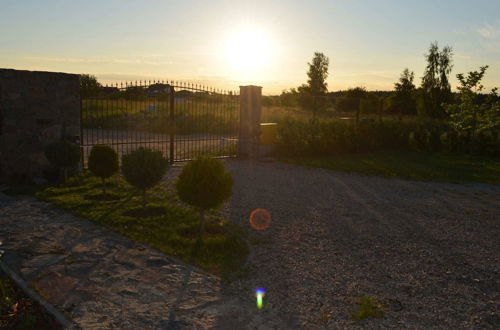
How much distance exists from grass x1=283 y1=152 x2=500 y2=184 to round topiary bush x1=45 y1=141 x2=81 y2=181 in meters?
8.10

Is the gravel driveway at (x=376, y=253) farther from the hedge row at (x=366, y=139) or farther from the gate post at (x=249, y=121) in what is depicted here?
the hedge row at (x=366, y=139)

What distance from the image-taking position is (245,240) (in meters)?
7.02

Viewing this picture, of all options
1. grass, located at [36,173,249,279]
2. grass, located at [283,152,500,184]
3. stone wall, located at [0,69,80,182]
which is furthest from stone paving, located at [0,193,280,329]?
grass, located at [283,152,500,184]

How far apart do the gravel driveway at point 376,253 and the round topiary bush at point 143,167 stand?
1.64 metres

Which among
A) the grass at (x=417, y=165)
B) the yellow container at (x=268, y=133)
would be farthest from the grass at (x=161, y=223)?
the grass at (x=417, y=165)

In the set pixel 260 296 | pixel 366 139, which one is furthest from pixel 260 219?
pixel 366 139

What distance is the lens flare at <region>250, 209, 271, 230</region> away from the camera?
308 inches

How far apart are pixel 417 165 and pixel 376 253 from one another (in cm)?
1058

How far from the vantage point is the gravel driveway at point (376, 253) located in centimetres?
473

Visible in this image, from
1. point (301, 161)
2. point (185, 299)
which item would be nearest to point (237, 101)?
point (301, 161)

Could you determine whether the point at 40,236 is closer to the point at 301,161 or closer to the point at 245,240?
the point at 245,240

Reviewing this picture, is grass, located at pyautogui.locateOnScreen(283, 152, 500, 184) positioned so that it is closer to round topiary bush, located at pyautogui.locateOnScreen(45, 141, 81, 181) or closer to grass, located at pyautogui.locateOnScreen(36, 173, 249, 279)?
grass, located at pyautogui.locateOnScreen(36, 173, 249, 279)

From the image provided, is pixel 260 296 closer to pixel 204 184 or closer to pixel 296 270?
pixel 296 270

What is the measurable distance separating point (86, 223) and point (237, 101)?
997cm
